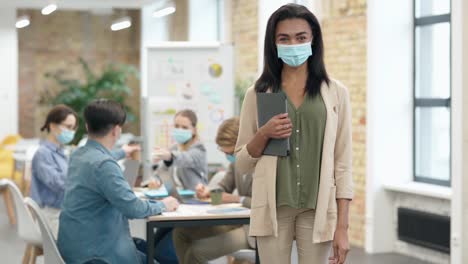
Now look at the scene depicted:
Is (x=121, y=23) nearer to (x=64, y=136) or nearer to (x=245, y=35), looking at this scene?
(x=245, y=35)

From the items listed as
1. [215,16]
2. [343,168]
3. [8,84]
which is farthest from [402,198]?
[8,84]

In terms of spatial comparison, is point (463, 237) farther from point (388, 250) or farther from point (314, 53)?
point (314, 53)

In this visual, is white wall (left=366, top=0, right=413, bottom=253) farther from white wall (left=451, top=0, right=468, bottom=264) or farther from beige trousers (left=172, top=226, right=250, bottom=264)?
beige trousers (left=172, top=226, right=250, bottom=264)

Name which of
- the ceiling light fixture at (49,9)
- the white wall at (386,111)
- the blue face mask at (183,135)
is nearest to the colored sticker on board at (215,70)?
the white wall at (386,111)

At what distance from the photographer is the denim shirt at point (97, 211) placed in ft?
14.6

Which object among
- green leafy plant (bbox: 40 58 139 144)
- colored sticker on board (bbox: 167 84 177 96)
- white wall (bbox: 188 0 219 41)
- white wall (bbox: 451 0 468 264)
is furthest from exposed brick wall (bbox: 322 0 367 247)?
green leafy plant (bbox: 40 58 139 144)

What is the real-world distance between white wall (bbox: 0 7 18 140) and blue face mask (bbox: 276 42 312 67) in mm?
13981

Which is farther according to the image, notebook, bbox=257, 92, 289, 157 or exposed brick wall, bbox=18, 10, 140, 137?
→ exposed brick wall, bbox=18, 10, 140, 137

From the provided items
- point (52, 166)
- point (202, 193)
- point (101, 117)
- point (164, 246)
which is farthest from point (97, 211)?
point (52, 166)

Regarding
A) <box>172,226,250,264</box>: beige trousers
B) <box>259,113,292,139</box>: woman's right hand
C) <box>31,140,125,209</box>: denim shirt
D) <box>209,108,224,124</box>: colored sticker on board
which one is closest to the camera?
<box>259,113,292,139</box>: woman's right hand

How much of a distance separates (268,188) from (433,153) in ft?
17.2

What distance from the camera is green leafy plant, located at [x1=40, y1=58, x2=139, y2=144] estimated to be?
56.1 ft

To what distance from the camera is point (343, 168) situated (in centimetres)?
309

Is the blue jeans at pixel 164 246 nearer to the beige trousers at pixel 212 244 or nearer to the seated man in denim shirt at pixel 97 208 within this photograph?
the beige trousers at pixel 212 244
